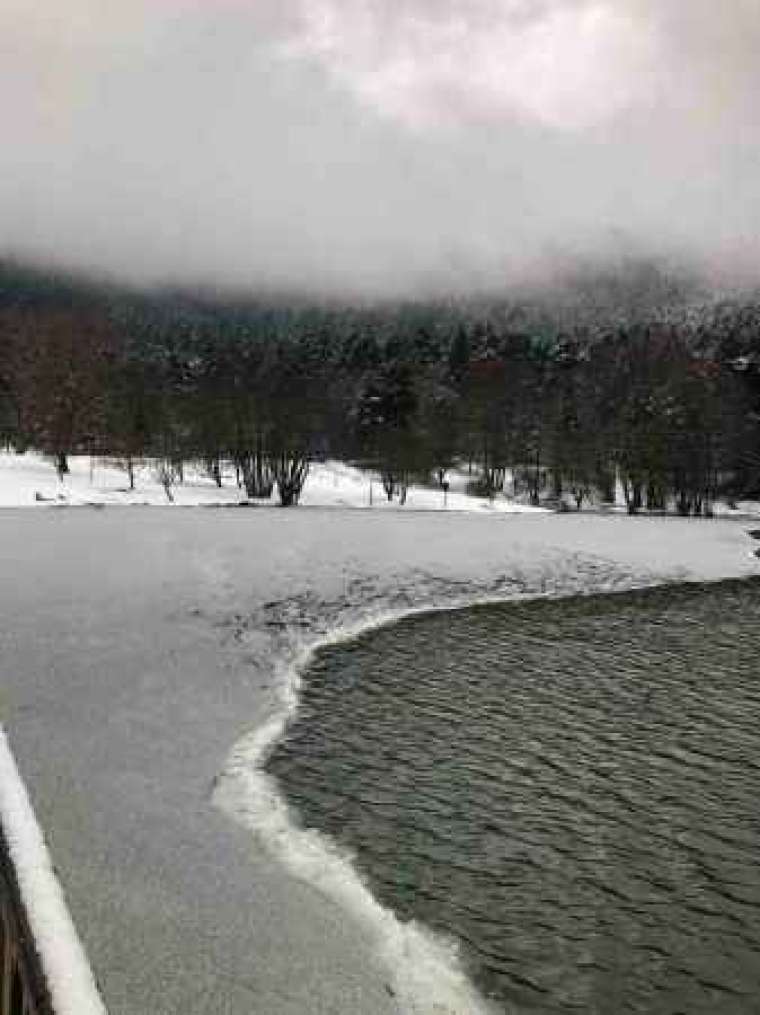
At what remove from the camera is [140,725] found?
1548 cm

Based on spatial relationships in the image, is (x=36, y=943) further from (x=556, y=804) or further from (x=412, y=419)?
(x=412, y=419)

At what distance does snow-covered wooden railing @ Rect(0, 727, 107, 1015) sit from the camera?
4.21 m

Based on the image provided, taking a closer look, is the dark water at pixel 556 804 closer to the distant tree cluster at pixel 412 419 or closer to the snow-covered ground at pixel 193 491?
the snow-covered ground at pixel 193 491

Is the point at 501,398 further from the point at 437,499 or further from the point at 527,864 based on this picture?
the point at 527,864

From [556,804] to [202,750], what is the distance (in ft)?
16.6

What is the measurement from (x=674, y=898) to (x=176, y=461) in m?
79.6

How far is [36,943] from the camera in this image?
181 inches

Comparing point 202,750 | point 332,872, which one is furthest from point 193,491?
point 332,872

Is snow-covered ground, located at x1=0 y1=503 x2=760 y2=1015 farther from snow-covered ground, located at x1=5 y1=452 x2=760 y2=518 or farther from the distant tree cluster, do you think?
the distant tree cluster

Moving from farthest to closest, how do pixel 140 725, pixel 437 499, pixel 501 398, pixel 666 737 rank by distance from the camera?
pixel 501 398, pixel 437 499, pixel 666 737, pixel 140 725

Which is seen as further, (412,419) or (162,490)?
(412,419)

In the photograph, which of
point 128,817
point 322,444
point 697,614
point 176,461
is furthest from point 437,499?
point 128,817

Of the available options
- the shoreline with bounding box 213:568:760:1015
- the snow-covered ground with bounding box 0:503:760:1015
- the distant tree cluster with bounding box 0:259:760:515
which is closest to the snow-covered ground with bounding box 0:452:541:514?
the distant tree cluster with bounding box 0:259:760:515

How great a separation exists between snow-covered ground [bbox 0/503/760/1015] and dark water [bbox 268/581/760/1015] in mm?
707
